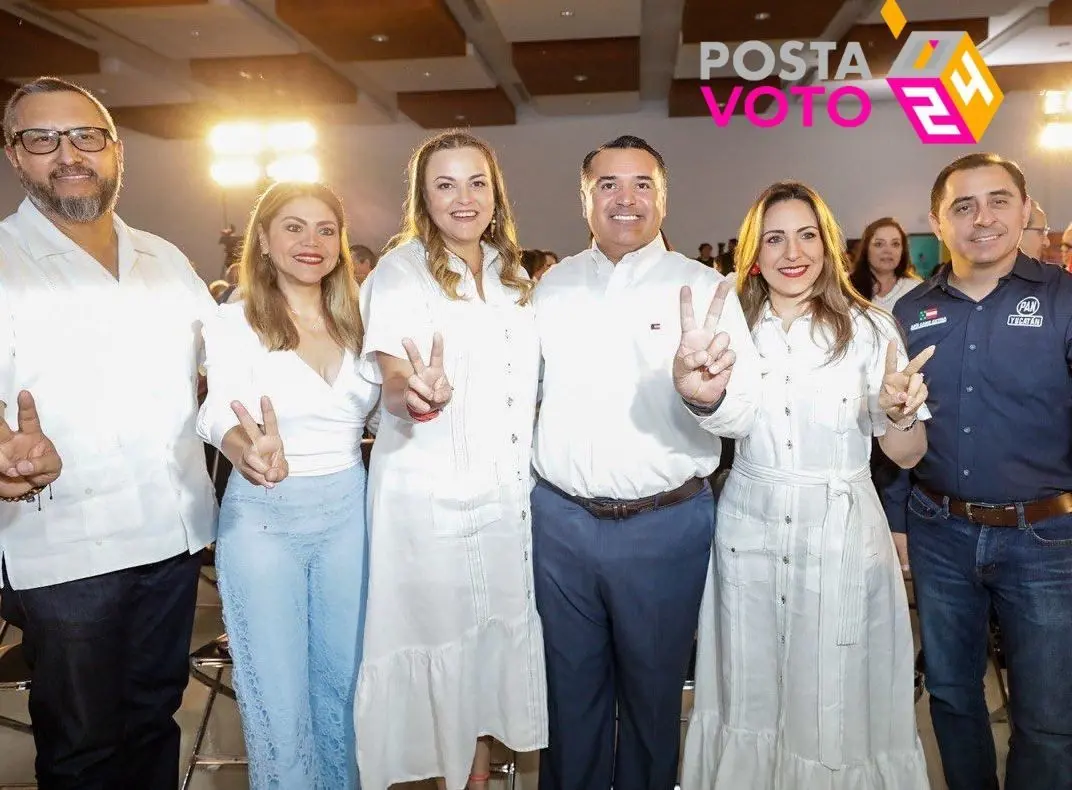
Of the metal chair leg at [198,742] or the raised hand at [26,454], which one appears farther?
the metal chair leg at [198,742]

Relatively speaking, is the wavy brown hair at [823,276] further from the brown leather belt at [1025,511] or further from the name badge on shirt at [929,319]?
the brown leather belt at [1025,511]

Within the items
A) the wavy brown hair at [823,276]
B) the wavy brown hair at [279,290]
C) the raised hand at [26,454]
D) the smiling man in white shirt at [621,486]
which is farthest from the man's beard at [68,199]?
the wavy brown hair at [823,276]

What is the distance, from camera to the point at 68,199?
6.42ft

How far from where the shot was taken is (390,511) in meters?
Result: 2.04

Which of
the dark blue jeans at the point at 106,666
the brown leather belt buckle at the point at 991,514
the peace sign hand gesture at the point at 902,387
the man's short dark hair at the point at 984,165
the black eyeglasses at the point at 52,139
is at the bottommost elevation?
the dark blue jeans at the point at 106,666

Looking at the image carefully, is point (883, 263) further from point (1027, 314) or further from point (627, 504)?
point (627, 504)

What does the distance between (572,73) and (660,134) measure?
114 inches

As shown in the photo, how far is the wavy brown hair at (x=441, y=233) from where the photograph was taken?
2057 millimetres

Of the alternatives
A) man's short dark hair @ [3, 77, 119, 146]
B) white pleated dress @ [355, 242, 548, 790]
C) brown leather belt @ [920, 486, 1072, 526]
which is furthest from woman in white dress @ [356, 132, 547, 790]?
brown leather belt @ [920, 486, 1072, 526]

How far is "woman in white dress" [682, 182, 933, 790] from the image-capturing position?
6.42 feet

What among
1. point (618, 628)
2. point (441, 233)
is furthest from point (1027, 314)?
point (441, 233)

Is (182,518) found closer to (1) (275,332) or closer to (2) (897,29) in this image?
(1) (275,332)

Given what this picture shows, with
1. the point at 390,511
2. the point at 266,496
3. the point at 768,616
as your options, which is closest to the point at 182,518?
the point at 266,496

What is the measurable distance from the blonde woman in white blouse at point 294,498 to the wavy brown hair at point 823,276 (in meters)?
1.07
